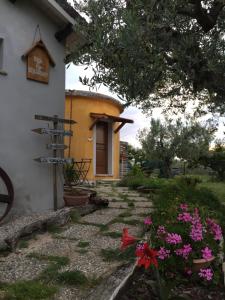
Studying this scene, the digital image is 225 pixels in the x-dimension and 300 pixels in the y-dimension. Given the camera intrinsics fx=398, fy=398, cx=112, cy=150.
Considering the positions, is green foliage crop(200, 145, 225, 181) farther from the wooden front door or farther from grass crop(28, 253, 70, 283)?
grass crop(28, 253, 70, 283)

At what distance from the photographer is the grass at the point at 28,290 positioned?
338cm

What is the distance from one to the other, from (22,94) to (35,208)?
1.89 meters

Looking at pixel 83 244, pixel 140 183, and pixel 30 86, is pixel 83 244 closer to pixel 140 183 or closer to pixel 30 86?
pixel 30 86

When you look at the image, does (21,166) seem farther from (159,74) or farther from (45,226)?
(159,74)

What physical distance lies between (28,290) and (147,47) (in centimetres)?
319

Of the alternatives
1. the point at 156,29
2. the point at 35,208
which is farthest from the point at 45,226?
the point at 156,29

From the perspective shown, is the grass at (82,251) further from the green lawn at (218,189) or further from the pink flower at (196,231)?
the green lawn at (218,189)

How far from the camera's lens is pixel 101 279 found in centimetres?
387

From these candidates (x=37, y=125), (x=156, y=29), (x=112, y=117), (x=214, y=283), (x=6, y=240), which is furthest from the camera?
(x=112, y=117)

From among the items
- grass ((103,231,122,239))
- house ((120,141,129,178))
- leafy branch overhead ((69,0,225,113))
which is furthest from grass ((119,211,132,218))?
house ((120,141,129,178))

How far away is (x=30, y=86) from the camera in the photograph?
21.8ft

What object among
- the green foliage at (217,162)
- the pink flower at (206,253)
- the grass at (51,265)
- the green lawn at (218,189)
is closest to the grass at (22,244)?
the grass at (51,265)

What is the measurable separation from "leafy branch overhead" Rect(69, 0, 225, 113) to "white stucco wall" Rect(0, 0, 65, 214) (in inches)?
47.0

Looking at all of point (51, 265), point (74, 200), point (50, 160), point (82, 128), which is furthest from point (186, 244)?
point (82, 128)
